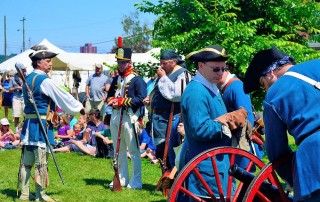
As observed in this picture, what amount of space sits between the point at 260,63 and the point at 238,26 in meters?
6.54

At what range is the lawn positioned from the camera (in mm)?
7961

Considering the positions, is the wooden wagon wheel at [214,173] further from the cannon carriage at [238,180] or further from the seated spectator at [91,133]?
the seated spectator at [91,133]

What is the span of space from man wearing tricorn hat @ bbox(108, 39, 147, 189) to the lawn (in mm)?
334

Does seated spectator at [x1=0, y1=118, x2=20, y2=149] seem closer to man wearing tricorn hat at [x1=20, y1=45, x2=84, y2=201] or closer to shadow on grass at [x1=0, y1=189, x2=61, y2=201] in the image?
shadow on grass at [x1=0, y1=189, x2=61, y2=201]

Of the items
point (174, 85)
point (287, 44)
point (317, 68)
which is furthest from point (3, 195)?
point (317, 68)

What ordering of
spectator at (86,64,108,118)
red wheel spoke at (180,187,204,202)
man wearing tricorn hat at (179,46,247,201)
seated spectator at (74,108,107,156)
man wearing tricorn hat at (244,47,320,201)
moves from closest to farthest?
man wearing tricorn hat at (244,47,320,201) → red wheel spoke at (180,187,204,202) → man wearing tricorn hat at (179,46,247,201) → seated spectator at (74,108,107,156) → spectator at (86,64,108,118)

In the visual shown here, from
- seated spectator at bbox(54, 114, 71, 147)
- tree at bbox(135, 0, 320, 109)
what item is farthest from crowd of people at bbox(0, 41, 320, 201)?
tree at bbox(135, 0, 320, 109)

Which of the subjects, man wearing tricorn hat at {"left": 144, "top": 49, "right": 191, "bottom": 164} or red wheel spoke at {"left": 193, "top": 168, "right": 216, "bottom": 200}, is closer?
red wheel spoke at {"left": 193, "top": 168, "right": 216, "bottom": 200}

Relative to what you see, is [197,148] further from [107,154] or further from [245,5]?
[107,154]

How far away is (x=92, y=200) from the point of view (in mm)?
7773

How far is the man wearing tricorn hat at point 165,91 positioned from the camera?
7355 mm

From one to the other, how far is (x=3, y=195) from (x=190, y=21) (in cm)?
433

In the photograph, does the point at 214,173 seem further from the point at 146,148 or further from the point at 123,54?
the point at 146,148

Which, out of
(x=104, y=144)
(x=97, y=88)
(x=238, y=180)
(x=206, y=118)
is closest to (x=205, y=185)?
(x=238, y=180)
